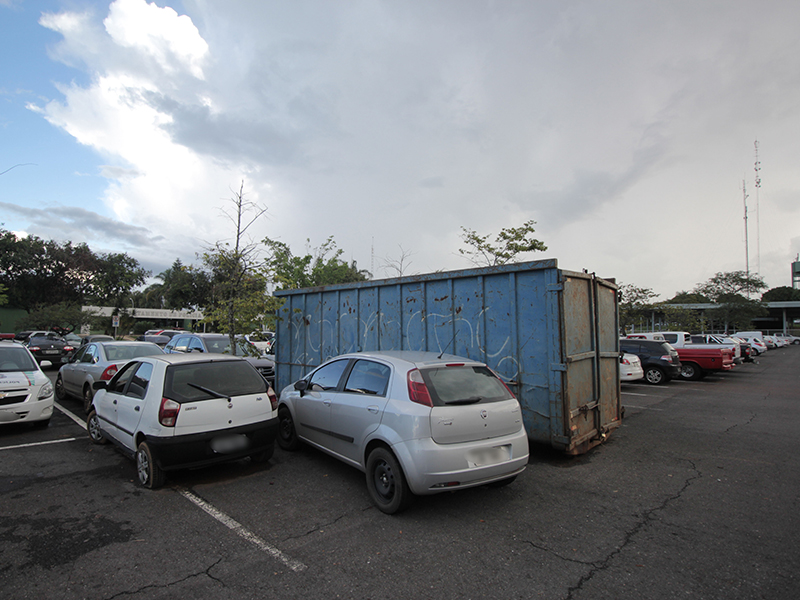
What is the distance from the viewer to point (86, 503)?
14.1 ft

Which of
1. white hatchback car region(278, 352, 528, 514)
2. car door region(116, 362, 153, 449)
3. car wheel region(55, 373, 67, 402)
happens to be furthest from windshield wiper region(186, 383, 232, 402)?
car wheel region(55, 373, 67, 402)

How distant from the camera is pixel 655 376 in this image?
1483cm

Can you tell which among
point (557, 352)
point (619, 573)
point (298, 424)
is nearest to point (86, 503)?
point (298, 424)

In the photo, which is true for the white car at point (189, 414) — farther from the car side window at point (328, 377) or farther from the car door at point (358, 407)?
the car door at point (358, 407)

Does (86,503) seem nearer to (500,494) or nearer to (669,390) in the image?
(500,494)

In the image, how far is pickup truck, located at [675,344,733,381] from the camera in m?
15.5

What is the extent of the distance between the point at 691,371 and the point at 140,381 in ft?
59.0

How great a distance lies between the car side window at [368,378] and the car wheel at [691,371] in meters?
15.9

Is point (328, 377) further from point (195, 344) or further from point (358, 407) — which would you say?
point (195, 344)

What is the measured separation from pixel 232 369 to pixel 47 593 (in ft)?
9.16

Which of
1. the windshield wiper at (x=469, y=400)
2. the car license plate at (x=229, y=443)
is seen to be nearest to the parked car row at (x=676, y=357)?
the windshield wiper at (x=469, y=400)

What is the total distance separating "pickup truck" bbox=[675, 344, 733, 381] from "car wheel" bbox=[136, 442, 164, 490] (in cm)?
1768

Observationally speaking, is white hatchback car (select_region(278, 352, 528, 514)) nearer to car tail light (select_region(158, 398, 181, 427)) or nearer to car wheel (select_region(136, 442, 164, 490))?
car tail light (select_region(158, 398, 181, 427))

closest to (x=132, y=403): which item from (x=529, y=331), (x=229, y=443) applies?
(x=229, y=443)
